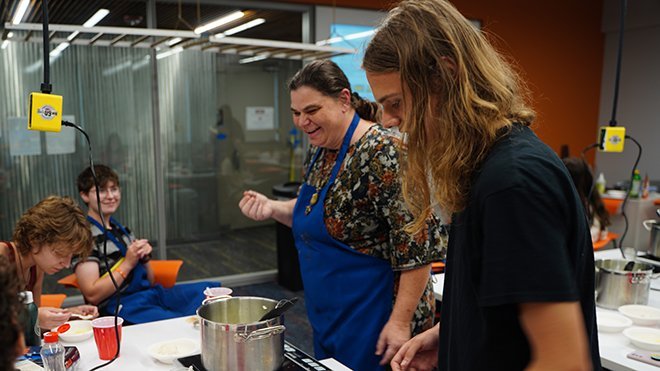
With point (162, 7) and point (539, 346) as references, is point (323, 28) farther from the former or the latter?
point (539, 346)

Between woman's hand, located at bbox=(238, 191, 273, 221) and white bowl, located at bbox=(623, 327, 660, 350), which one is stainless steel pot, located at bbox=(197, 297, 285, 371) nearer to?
woman's hand, located at bbox=(238, 191, 273, 221)

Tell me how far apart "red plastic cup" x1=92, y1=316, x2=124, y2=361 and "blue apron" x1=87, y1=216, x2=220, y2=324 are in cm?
82

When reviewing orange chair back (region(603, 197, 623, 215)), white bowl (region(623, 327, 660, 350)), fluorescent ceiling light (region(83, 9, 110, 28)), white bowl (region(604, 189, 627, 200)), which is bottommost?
orange chair back (region(603, 197, 623, 215))

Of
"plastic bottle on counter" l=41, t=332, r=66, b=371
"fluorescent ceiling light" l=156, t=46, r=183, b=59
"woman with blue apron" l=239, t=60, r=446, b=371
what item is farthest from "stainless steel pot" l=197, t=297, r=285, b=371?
"fluorescent ceiling light" l=156, t=46, r=183, b=59

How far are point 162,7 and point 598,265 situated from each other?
12.0ft

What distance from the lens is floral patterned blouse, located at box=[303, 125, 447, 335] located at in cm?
171

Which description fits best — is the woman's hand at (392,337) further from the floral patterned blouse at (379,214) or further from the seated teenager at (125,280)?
the seated teenager at (125,280)

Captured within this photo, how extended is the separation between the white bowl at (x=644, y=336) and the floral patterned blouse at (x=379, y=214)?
0.65 metres

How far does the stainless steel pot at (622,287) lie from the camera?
2123mm

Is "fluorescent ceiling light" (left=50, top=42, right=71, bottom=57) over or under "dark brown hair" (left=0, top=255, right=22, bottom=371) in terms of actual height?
over

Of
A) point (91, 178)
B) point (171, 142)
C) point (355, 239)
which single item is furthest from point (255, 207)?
point (171, 142)

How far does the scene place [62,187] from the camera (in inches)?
161

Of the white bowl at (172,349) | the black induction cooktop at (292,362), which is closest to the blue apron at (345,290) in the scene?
the black induction cooktop at (292,362)

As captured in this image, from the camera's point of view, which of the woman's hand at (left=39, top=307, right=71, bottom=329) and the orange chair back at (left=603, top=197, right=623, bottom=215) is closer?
the woman's hand at (left=39, top=307, right=71, bottom=329)
